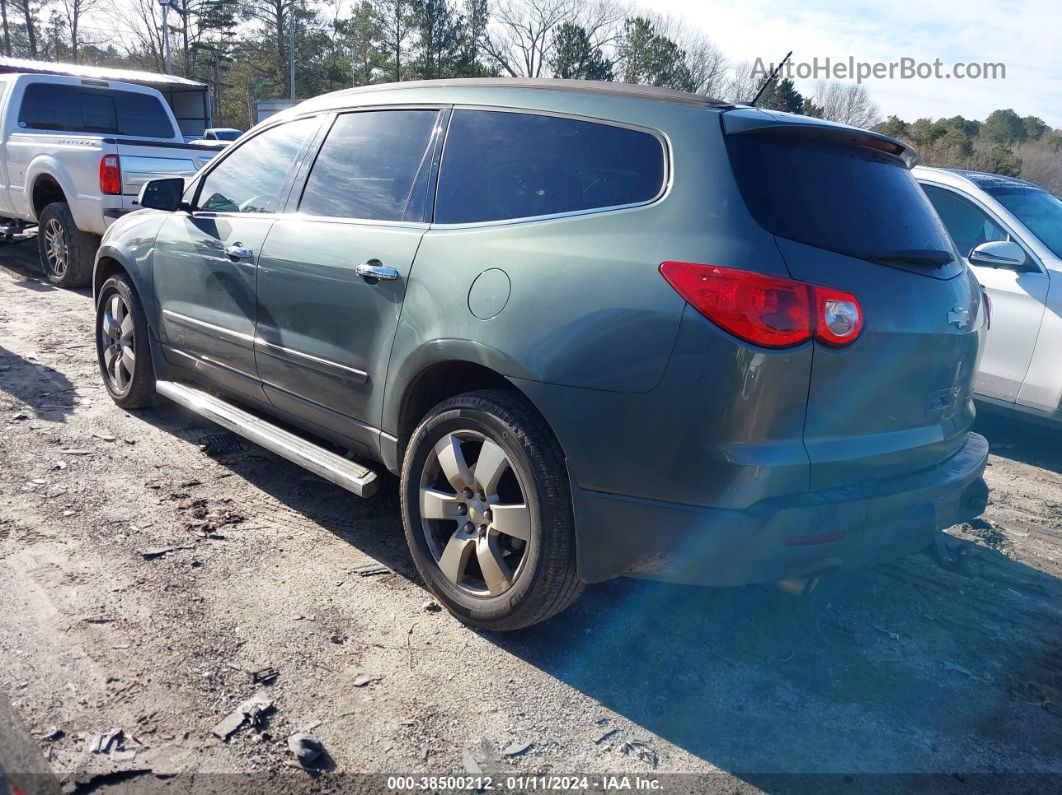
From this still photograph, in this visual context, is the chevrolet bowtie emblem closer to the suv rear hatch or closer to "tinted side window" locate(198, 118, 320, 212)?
the suv rear hatch

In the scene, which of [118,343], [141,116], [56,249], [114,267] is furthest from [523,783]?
[141,116]

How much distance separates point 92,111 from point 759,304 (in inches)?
395

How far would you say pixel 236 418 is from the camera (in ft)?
13.5

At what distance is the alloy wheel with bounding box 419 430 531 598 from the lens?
9.53ft

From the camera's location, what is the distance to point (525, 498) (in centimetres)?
283

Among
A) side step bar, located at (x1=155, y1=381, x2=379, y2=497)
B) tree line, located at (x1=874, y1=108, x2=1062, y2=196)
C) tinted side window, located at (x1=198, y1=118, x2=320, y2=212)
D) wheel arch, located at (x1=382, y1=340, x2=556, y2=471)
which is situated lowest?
side step bar, located at (x1=155, y1=381, x2=379, y2=497)

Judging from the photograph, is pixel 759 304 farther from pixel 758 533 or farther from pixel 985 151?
pixel 985 151

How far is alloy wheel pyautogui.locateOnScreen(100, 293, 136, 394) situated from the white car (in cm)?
509

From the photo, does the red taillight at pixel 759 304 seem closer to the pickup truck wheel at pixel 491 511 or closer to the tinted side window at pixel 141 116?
the pickup truck wheel at pixel 491 511

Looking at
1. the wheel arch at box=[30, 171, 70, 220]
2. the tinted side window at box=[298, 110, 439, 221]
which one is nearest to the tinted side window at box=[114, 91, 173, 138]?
the wheel arch at box=[30, 171, 70, 220]

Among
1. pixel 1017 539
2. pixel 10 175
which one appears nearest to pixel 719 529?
pixel 1017 539

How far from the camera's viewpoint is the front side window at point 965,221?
19.8ft

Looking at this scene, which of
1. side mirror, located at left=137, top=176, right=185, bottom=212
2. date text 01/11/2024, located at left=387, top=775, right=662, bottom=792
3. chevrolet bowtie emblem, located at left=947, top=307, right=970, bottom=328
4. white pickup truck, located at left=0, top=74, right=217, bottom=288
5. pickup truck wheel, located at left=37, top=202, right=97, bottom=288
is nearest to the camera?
date text 01/11/2024, located at left=387, top=775, right=662, bottom=792

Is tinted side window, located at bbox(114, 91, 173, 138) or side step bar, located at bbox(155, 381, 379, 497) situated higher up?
tinted side window, located at bbox(114, 91, 173, 138)
